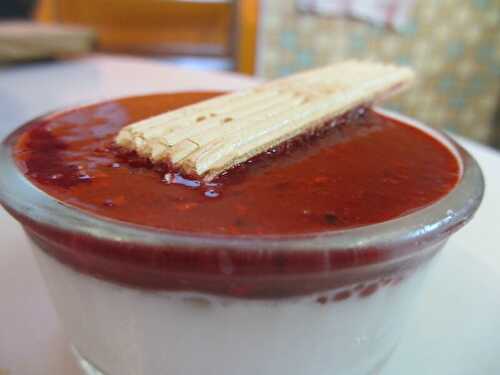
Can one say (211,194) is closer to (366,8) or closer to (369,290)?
(369,290)

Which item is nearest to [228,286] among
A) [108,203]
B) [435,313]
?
[108,203]

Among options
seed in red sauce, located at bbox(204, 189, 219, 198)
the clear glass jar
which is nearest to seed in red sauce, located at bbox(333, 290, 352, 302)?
the clear glass jar

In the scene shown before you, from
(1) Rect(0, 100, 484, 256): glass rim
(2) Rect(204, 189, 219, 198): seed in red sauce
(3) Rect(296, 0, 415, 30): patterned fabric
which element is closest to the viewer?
(1) Rect(0, 100, 484, 256): glass rim

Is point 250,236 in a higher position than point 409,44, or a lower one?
higher

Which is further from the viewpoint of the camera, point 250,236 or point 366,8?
point 366,8

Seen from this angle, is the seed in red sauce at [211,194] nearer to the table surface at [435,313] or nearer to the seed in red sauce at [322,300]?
the seed in red sauce at [322,300]

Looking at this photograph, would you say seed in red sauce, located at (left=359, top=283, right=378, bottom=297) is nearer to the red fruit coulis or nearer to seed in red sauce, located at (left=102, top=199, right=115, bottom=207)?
the red fruit coulis

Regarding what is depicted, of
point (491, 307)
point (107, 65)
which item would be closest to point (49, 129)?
point (491, 307)
